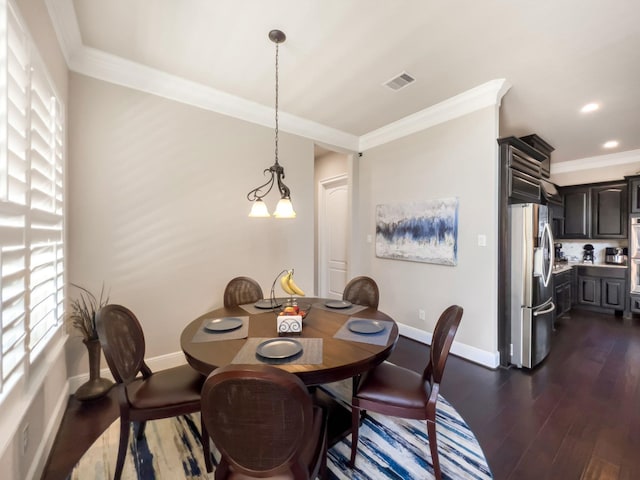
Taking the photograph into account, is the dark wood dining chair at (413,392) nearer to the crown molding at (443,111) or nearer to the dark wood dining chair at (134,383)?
the dark wood dining chair at (134,383)

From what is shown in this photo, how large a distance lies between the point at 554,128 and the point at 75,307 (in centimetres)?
558

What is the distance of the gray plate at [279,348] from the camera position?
1354mm

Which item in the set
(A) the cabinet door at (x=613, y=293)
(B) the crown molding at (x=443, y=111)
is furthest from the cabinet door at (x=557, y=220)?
(B) the crown molding at (x=443, y=111)

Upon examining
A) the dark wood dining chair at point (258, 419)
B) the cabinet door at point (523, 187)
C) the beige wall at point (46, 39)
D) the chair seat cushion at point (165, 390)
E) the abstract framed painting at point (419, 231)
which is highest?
the beige wall at point (46, 39)

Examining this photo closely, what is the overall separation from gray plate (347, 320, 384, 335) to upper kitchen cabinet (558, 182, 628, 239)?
539 cm

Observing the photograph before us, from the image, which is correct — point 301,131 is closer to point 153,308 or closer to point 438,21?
point 438,21

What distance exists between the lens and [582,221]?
4938 millimetres

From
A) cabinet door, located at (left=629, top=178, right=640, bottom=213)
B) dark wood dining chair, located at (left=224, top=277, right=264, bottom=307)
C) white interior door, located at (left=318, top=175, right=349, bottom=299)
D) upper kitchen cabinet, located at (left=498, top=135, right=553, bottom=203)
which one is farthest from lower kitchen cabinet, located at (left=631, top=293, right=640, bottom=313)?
dark wood dining chair, located at (left=224, top=277, right=264, bottom=307)

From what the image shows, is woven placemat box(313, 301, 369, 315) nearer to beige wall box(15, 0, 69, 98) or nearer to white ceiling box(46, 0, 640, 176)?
white ceiling box(46, 0, 640, 176)

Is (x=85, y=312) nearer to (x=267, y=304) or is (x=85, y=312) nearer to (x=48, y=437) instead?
(x=48, y=437)

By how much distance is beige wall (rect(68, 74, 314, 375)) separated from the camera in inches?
90.1

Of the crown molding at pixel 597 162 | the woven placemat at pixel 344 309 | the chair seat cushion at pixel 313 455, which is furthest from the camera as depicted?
the crown molding at pixel 597 162

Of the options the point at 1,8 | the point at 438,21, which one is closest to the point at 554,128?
the point at 438,21

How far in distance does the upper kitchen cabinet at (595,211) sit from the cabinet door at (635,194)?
185mm
